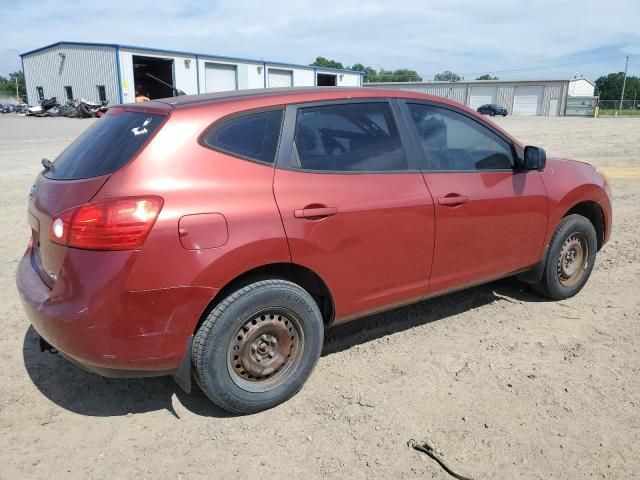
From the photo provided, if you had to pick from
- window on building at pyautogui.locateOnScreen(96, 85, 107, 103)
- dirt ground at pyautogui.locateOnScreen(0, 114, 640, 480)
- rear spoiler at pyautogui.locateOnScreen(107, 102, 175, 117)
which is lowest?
dirt ground at pyautogui.locateOnScreen(0, 114, 640, 480)

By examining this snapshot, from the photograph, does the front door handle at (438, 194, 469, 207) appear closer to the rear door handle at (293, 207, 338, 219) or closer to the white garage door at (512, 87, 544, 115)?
the rear door handle at (293, 207, 338, 219)

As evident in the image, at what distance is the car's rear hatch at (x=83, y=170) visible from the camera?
2.66 m

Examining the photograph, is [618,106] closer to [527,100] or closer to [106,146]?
[527,100]

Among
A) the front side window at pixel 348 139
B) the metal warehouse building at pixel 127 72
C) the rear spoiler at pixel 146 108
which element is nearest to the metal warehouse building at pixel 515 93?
the metal warehouse building at pixel 127 72

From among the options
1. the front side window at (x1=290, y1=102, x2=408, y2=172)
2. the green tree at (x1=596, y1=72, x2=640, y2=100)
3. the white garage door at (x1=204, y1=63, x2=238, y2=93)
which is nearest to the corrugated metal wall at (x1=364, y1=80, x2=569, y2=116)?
the white garage door at (x1=204, y1=63, x2=238, y2=93)

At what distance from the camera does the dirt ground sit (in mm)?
2613

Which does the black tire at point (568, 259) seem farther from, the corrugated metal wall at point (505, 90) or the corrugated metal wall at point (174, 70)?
the corrugated metal wall at point (505, 90)

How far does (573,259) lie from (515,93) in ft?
235

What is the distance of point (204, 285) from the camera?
2.62m

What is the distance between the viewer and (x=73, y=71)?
43.7m

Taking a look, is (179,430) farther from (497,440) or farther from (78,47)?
(78,47)

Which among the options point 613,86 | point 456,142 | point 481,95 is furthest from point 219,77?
point 613,86

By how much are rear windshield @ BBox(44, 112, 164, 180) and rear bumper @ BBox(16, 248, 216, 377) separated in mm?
494

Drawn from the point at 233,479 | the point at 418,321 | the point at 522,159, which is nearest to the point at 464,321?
the point at 418,321
